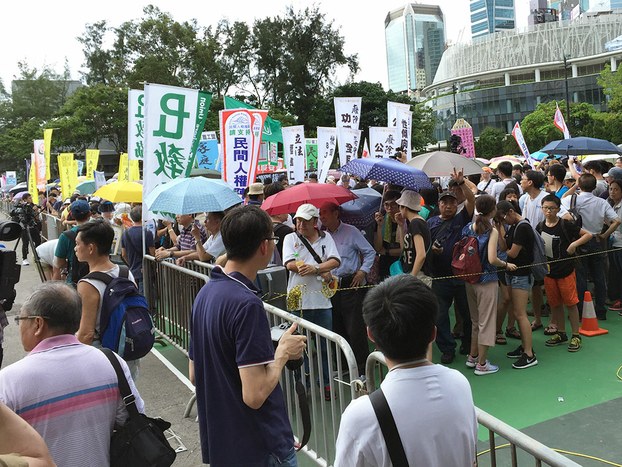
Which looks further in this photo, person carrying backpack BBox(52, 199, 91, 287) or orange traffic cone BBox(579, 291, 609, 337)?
orange traffic cone BBox(579, 291, 609, 337)

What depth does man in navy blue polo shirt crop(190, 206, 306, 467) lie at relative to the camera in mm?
2100

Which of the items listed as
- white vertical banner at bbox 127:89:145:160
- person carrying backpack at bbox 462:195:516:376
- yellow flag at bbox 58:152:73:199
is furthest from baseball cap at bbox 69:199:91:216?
yellow flag at bbox 58:152:73:199

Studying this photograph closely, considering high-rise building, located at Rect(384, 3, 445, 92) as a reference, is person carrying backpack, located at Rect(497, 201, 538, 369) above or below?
below

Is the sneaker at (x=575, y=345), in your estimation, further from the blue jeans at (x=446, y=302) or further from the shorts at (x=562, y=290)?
the blue jeans at (x=446, y=302)

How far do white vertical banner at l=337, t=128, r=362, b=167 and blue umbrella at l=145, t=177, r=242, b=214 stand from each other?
5731mm

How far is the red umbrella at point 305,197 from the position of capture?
17.1 ft

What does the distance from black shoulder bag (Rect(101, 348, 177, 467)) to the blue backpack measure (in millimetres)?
926

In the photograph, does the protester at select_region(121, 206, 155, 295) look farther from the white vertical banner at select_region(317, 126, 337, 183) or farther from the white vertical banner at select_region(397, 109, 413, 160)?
the white vertical banner at select_region(397, 109, 413, 160)

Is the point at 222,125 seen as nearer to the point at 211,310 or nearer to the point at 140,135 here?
the point at 140,135

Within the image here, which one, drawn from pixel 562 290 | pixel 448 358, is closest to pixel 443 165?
pixel 562 290

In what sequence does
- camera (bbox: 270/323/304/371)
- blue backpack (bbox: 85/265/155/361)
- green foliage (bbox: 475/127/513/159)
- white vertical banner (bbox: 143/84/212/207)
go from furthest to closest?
green foliage (bbox: 475/127/513/159)
white vertical banner (bbox: 143/84/212/207)
blue backpack (bbox: 85/265/155/361)
camera (bbox: 270/323/304/371)

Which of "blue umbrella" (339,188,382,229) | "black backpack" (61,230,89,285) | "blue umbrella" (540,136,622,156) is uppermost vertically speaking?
"blue umbrella" (540,136,622,156)

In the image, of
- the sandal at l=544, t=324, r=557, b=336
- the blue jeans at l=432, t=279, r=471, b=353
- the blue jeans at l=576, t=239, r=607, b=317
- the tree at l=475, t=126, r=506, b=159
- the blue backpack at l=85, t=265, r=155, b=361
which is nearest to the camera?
the blue backpack at l=85, t=265, r=155, b=361

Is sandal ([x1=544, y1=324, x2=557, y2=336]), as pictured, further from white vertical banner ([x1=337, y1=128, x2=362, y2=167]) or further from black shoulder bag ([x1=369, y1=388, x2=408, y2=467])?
white vertical banner ([x1=337, y1=128, x2=362, y2=167])
